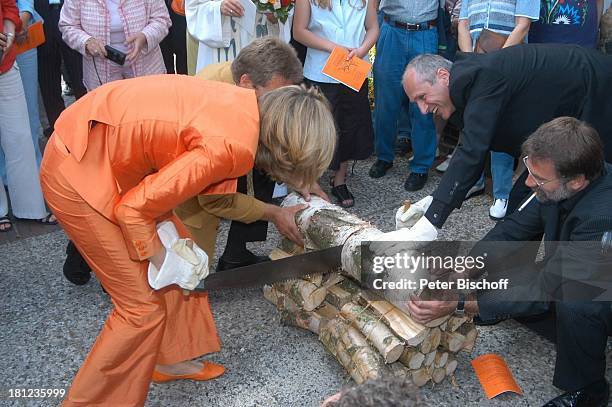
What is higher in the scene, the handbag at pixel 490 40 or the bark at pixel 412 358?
the handbag at pixel 490 40

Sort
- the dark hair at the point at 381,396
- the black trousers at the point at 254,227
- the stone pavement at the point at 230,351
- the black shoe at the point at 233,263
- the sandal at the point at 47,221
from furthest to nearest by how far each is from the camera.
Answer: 1. the sandal at the point at 47,221
2. the black shoe at the point at 233,263
3. the black trousers at the point at 254,227
4. the stone pavement at the point at 230,351
5. the dark hair at the point at 381,396

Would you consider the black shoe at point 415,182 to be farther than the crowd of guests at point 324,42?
Yes

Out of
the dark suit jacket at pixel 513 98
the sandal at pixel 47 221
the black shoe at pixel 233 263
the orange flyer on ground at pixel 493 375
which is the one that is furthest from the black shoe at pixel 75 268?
the orange flyer on ground at pixel 493 375

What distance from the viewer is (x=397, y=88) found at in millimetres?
5277

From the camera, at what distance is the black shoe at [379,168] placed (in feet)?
18.4

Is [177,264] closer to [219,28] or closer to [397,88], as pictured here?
[219,28]

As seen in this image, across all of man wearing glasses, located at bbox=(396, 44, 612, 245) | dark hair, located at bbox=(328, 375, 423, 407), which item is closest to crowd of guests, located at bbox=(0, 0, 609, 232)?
man wearing glasses, located at bbox=(396, 44, 612, 245)

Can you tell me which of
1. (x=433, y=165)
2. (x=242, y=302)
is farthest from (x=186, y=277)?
(x=433, y=165)

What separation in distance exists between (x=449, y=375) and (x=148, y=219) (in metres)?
1.81

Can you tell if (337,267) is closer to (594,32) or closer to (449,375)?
(449,375)

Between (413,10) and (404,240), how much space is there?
270 centimetres

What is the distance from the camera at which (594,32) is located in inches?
191

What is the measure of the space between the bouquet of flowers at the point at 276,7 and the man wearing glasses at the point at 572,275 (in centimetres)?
238

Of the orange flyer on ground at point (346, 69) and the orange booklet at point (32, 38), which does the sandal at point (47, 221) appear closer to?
the orange booklet at point (32, 38)
